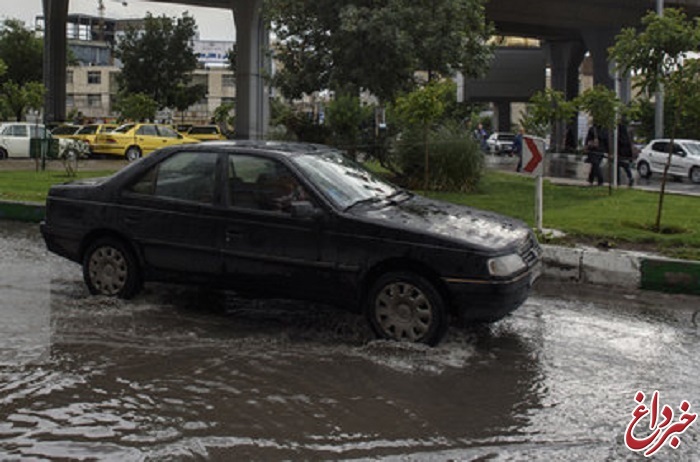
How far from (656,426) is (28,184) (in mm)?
14747

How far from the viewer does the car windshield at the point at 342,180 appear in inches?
241

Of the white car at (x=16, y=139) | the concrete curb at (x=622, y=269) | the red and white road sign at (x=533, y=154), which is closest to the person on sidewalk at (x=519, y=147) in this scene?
the red and white road sign at (x=533, y=154)

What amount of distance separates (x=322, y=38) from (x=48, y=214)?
1248 centimetres

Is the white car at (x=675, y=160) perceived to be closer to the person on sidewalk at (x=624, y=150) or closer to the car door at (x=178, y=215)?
the person on sidewalk at (x=624, y=150)

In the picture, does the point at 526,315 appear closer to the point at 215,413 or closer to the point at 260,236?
the point at 260,236

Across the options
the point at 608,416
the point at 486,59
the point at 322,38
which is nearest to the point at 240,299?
the point at 608,416

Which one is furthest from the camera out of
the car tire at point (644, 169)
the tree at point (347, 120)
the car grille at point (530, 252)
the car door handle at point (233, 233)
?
the car tire at point (644, 169)

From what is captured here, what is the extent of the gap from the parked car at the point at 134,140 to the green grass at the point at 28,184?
9946mm

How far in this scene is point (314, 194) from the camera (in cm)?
601

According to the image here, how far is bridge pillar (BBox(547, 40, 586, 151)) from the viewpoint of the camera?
2147 inches

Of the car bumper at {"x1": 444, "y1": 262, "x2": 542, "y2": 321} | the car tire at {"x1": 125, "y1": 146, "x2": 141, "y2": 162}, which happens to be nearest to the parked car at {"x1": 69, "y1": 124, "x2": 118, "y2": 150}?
the car tire at {"x1": 125, "y1": 146, "x2": 141, "y2": 162}

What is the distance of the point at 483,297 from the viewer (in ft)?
18.0

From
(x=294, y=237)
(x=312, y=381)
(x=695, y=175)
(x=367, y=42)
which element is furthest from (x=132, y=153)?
(x=312, y=381)

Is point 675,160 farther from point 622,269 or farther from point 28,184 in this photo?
point 28,184
